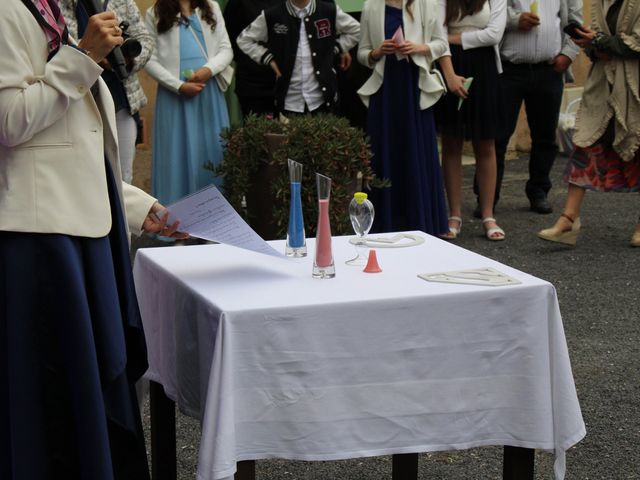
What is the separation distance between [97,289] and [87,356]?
179mm

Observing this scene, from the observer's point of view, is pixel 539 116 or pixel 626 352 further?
pixel 539 116

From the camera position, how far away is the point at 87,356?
2850 mm

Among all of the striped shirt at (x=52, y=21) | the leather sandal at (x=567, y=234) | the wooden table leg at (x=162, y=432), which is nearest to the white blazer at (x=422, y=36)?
the leather sandal at (x=567, y=234)

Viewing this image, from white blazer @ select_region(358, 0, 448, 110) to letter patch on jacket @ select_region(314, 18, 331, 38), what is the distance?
279 mm

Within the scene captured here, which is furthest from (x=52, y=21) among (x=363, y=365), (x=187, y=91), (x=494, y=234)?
(x=494, y=234)

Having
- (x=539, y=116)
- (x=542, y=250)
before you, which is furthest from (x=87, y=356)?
(x=539, y=116)

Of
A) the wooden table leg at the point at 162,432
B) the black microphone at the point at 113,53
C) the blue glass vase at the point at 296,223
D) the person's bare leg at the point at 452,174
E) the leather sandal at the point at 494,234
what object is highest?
the black microphone at the point at 113,53

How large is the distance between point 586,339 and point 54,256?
3339 millimetres

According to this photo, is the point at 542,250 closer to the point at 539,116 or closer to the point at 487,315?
the point at 539,116

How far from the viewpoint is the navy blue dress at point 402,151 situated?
747cm

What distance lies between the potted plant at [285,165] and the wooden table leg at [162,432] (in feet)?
10.0

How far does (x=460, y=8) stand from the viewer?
7559 millimetres

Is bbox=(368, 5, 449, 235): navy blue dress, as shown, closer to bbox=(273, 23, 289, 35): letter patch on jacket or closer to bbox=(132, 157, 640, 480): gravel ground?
bbox=(132, 157, 640, 480): gravel ground

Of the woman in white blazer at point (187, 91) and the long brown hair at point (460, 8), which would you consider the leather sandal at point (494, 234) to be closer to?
the long brown hair at point (460, 8)
